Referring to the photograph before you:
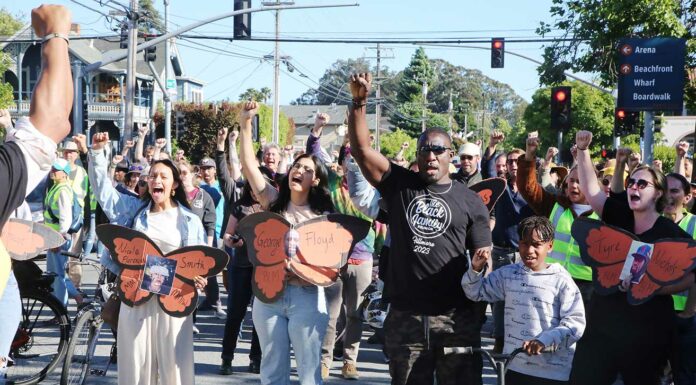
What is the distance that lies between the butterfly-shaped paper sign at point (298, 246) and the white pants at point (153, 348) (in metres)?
0.58

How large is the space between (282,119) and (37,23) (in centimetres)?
7558

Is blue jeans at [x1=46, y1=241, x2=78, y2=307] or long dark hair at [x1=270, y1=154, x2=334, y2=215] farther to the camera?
blue jeans at [x1=46, y1=241, x2=78, y2=307]

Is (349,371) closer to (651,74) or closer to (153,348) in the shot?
(153,348)

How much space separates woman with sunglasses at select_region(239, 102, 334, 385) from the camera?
20.3 ft

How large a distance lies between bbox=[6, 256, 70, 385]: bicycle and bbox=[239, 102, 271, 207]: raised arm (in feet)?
7.29

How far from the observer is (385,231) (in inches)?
418

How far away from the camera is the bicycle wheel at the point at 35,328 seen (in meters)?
7.78

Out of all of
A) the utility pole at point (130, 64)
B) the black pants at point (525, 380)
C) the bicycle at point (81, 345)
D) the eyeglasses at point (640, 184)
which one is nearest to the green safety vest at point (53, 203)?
the bicycle at point (81, 345)

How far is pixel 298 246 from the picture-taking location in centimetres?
638

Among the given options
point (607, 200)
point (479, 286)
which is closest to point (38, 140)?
point (479, 286)

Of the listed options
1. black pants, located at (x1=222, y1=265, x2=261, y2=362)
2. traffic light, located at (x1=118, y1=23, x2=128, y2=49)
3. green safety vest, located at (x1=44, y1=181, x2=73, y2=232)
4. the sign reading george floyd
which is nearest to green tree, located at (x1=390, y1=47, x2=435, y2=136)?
traffic light, located at (x1=118, y1=23, x2=128, y2=49)

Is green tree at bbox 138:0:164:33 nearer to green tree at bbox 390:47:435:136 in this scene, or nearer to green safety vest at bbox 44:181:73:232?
green safety vest at bbox 44:181:73:232

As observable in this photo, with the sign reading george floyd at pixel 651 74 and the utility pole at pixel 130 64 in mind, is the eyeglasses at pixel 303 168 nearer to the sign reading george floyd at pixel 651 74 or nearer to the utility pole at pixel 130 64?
the sign reading george floyd at pixel 651 74

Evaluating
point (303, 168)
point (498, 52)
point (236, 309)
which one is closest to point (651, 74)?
point (236, 309)
